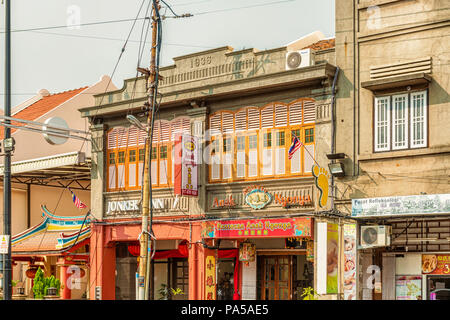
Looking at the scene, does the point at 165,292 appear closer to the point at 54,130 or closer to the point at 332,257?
the point at 54,130

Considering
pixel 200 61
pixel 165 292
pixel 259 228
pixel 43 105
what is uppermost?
pixel 43 105

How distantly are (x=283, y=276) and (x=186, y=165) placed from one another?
18.8 ft

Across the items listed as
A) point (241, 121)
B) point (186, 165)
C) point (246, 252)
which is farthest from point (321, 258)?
point (241, 121)

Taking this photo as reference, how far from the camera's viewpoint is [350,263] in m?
19.9

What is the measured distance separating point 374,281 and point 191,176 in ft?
23.6

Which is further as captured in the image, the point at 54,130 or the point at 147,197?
the point at 54,130

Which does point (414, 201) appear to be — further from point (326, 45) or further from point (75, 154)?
point (75, 154)

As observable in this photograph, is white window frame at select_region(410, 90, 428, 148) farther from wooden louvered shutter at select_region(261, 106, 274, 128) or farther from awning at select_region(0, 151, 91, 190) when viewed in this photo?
awning at select_region(0, 151, 91, 190)

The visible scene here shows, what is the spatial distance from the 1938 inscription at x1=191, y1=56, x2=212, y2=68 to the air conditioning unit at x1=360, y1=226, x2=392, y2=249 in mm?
8645

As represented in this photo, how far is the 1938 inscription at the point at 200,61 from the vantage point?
24.3m

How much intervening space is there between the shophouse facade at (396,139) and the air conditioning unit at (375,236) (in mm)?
45

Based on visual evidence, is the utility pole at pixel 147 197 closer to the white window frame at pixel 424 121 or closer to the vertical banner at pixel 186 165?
the vertical banner at pixel 186 165

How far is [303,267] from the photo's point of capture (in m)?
24.2

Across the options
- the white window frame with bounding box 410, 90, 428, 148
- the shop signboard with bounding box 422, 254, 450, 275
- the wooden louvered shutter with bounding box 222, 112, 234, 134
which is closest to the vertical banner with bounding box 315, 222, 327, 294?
the shop signboard with bounding box 422, 254, 450, 275
